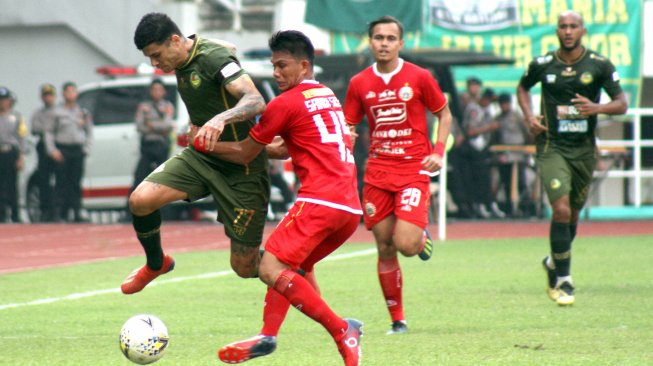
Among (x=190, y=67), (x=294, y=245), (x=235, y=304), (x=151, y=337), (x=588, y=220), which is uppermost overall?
(x=190, y=67)

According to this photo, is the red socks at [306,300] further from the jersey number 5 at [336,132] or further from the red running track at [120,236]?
the red running track at [120,236]

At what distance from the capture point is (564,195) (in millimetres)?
11883

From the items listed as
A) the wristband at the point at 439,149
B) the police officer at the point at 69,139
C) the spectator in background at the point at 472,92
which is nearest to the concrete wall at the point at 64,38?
the police officer at the point at 69,139

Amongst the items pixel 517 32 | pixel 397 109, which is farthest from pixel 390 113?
pixel 517 32

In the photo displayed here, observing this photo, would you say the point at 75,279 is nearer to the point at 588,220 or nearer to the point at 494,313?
the point at 494,313

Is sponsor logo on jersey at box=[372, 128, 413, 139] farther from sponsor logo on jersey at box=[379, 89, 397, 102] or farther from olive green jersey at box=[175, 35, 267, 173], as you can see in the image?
olive green jersey at box=[175, 35, 267, 173]

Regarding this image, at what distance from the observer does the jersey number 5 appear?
8.14m

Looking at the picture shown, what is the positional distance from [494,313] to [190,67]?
3394 mm

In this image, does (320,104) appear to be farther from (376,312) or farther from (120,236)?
(120,236)

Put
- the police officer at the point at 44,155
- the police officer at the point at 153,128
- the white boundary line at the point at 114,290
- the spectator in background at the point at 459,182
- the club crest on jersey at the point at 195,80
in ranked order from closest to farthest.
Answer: the club crest on jersey at the point at 195,80 → the white boundary line at the point at 114,290 → the police officer at the point at 153,128 → the police officer at the point at 44,155 → the spectator in background at the point at 459,182

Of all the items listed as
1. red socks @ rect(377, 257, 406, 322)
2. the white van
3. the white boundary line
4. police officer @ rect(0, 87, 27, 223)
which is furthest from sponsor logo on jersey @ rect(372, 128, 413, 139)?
police officer @ rect(0, 87, 27, 223)

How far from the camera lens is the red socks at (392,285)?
1015cm

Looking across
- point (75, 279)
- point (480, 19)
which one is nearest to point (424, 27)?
point (480, 19)

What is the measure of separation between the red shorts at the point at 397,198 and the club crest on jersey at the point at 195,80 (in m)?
2.00
